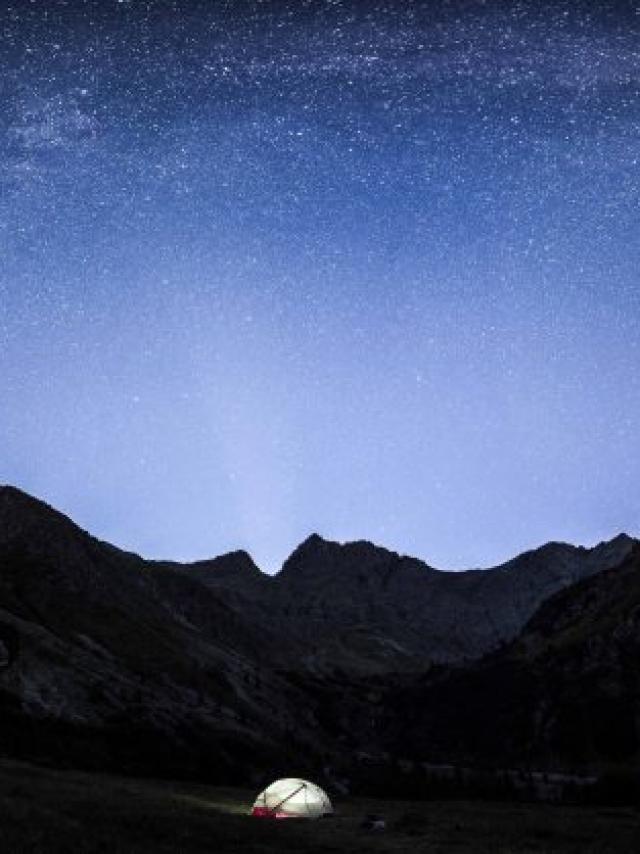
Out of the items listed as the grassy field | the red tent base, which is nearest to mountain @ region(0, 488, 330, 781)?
the grassy field

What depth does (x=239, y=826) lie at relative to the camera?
4450cm

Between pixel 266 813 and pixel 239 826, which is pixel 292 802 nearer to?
pixel 266 813

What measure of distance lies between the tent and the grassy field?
4.35 ft

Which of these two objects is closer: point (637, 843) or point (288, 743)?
point (637, 843)

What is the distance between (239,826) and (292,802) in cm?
1069

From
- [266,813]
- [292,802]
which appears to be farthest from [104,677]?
[292,802]

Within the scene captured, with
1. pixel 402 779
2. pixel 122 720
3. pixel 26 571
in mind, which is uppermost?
pixel 26 571

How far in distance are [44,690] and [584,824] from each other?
66.9m

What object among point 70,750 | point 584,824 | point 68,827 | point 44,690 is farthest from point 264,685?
point 68,827

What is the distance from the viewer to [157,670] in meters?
142

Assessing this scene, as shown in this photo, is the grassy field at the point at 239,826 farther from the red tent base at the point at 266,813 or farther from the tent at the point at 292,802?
the tent at the point at 292,802

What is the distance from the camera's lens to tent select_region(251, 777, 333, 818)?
5397 cm

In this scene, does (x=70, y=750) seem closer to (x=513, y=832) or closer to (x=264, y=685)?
(x=513, y=832)

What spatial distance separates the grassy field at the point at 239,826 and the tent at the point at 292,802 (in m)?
1.33
